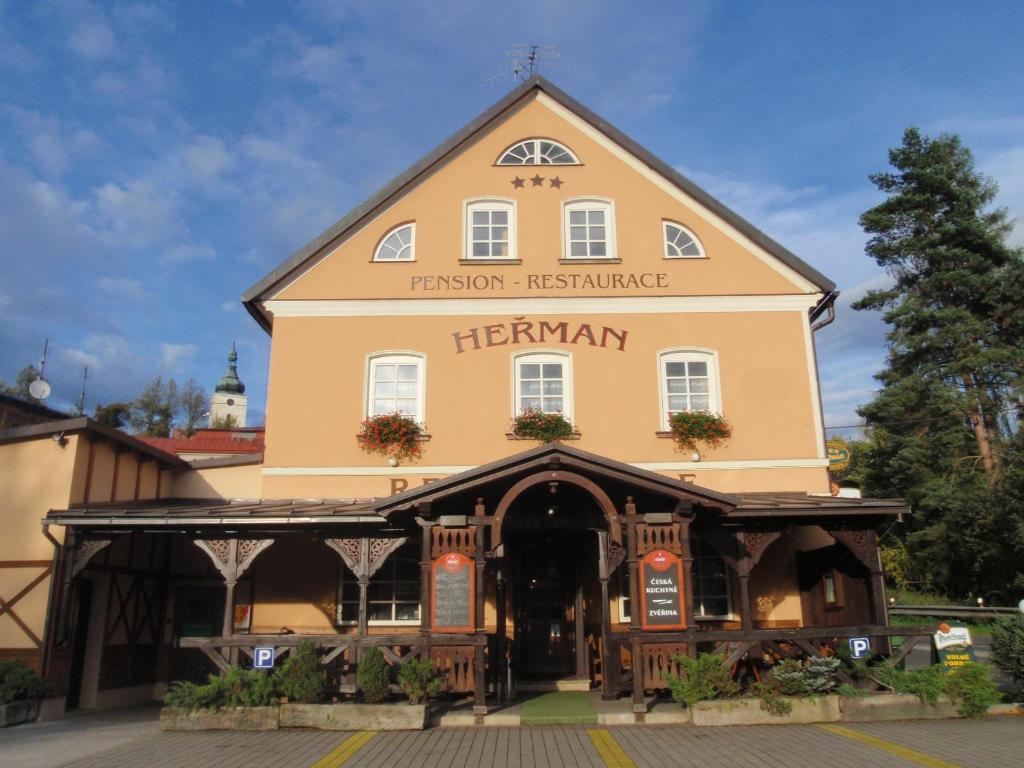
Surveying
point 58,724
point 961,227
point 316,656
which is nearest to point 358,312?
point 316,656

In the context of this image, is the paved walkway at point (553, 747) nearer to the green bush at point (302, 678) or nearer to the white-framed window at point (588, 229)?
the green bush at point (302, 678)

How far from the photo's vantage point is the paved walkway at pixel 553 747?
27.6ft

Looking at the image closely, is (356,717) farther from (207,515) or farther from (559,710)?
(207,515)

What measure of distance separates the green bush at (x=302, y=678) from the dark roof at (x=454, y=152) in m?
6.83

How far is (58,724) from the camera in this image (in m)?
11.6

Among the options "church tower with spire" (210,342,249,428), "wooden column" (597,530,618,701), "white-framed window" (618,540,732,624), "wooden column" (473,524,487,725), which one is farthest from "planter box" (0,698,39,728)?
"church tower with spire" (210,342,249,428)

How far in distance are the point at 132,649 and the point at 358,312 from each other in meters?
7.10

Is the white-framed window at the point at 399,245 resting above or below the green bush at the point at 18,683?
above

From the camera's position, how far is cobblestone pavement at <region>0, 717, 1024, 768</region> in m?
8.40

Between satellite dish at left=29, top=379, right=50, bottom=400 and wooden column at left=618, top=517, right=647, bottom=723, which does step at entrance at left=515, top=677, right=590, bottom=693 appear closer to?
wooden column at left=618, top=517, right=647, bottom=723

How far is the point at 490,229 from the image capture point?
51.2ft

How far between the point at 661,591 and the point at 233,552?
6.26 m

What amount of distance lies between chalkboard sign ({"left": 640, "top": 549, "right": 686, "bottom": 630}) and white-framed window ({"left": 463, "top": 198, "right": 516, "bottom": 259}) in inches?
261

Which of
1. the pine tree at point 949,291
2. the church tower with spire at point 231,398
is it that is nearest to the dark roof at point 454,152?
the pine tree at point 949,291
